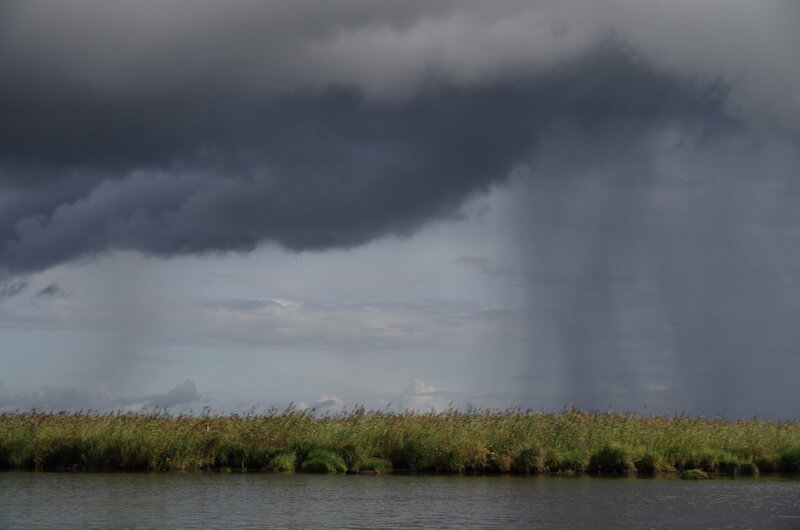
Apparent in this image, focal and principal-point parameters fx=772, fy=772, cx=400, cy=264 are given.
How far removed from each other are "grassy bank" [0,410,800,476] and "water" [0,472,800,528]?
2577 mm

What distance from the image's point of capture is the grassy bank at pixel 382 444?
38.6 m

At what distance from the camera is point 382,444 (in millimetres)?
40656

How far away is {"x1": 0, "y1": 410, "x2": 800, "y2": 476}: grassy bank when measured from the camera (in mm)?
38594

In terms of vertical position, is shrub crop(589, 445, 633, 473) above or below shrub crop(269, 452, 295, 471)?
above

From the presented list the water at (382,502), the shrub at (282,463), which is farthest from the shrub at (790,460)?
the shrub at (282,463)

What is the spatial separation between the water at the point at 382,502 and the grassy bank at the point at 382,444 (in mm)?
2577

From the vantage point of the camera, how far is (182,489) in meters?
29.9

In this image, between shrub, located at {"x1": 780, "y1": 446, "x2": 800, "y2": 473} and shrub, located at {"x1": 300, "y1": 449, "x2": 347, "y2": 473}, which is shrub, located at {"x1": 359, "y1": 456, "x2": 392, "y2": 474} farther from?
shrub, located at {"x1": 780, "y1": 446, "x2": 800, "y2": 473}

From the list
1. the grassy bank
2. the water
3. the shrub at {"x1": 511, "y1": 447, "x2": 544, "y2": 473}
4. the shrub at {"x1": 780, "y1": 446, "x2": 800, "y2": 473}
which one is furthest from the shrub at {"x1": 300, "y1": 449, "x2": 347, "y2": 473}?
the shrub at {"x1": 780, "y1": 446, "x2": 800, "y2": 473}

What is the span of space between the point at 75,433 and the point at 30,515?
17.3m

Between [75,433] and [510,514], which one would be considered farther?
[75,433]

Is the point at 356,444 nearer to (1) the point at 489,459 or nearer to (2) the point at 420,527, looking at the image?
(1) the point at 489,459

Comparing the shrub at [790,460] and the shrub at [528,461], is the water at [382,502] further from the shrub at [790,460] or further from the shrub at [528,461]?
the shrub at [790,460]

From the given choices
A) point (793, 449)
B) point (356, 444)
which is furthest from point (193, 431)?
point (793, 449)
